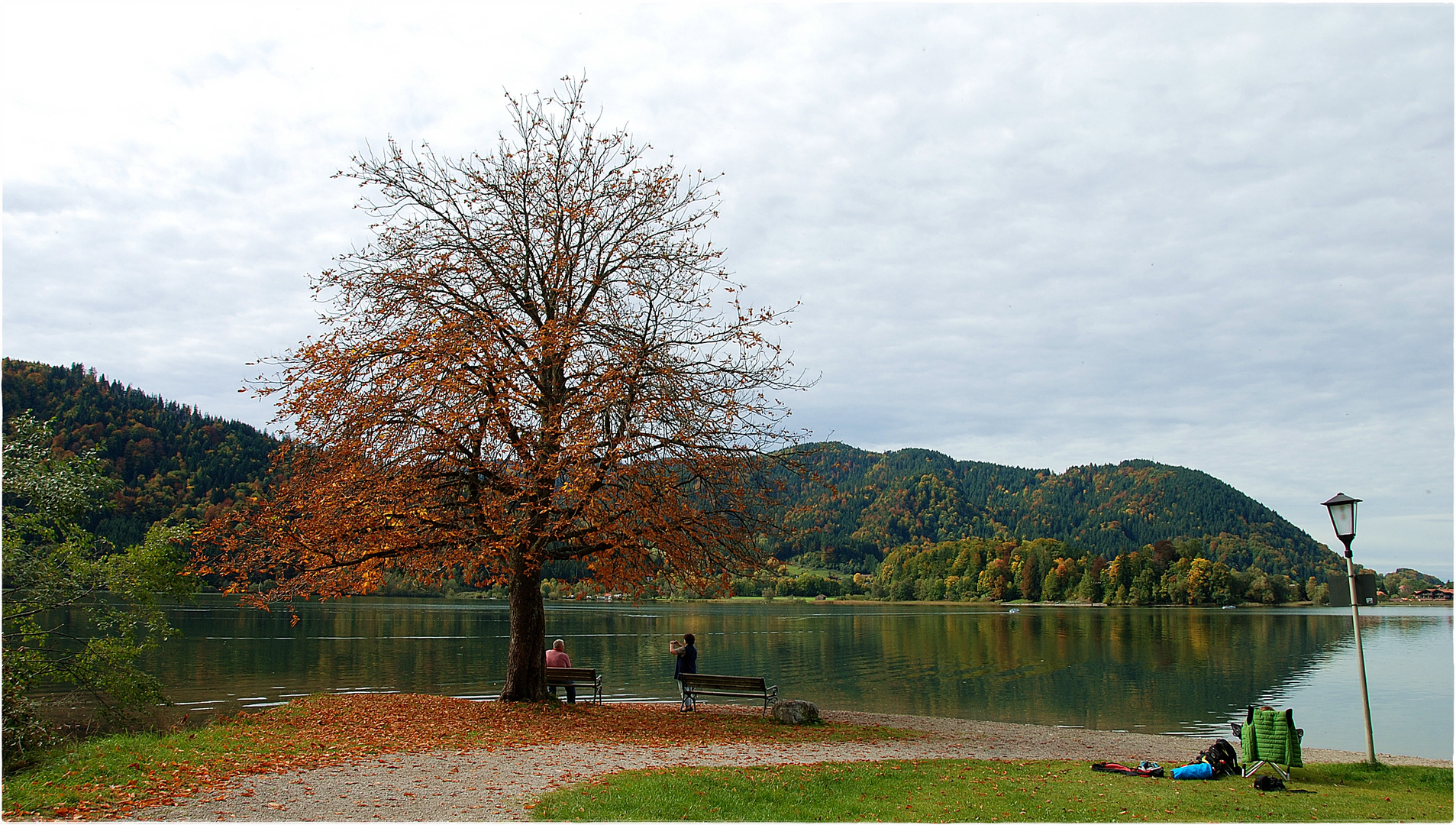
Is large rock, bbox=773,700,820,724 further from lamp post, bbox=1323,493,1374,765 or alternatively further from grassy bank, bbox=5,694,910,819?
lamp post, bbox=1323,493,1374,765

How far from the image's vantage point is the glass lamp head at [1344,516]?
14523mm

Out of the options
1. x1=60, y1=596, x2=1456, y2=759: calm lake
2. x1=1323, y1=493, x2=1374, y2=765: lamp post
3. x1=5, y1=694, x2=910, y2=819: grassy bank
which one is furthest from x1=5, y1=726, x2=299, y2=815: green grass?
x1=1323, y1=493, x2=1374, y2=765: lamp post

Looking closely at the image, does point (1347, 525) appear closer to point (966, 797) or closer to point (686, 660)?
point (966, 797)

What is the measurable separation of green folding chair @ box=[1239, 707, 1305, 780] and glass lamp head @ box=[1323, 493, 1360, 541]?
12.8ft

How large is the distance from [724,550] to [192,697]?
18289 millimetres

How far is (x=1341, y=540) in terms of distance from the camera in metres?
14.6

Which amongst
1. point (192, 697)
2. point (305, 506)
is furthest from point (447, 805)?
point (192, 697)

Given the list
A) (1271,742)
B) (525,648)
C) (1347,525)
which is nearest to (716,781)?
(1271,742)

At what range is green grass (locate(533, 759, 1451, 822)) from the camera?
9117 millimetres

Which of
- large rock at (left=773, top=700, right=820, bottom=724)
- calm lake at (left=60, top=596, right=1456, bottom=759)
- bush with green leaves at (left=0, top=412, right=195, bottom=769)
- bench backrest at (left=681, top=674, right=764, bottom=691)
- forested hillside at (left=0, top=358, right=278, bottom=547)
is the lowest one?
calm lake at (left=60, top=596, right=1456, bottom=759)

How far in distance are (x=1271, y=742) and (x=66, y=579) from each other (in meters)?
19.7

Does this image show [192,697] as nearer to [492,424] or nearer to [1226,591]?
[492,424]

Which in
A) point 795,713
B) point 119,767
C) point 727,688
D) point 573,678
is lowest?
point 795,713

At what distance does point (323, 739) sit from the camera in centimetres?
1316
